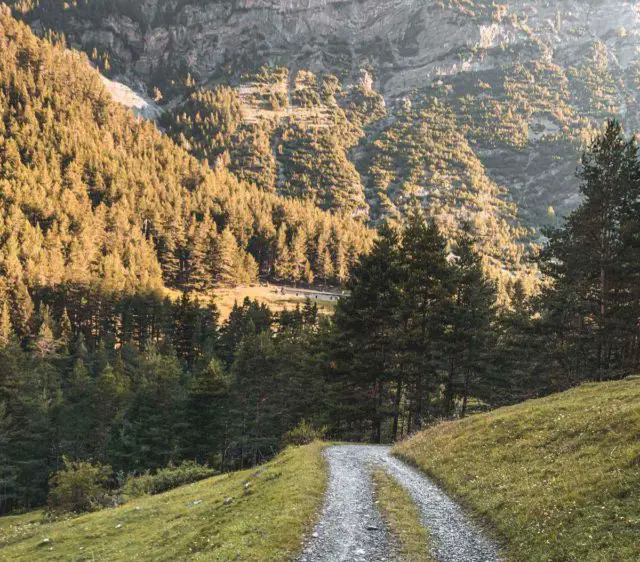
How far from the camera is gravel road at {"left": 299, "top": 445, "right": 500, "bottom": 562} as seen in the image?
13.5 m

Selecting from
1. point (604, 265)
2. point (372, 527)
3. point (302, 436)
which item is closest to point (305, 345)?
point (302, 436)

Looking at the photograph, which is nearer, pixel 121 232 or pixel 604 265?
pixel 604 265

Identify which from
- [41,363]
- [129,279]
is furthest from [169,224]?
[41,363]

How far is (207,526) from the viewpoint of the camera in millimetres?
17516

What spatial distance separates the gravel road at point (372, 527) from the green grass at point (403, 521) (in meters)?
0.29

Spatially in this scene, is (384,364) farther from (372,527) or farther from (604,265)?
(372,527)

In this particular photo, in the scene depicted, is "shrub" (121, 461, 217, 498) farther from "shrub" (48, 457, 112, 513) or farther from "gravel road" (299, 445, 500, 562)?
"gravel road" (299, 445, 500, 562)

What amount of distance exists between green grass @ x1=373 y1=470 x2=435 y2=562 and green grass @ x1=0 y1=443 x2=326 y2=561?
2702 mm

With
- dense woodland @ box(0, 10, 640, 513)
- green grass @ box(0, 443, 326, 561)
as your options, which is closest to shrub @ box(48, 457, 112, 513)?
dense woodland @ box(0, 10, 640, 513)

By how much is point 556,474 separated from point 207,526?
1307 centimetres

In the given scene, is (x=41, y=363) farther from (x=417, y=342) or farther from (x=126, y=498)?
(x=417, y=342)

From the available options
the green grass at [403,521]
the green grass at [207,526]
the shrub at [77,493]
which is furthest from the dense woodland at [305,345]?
the green grass at [403,521]

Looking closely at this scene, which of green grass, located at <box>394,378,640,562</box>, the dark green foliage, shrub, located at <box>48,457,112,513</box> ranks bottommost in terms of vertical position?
shrub, located at <box>48,457,112,513</box>

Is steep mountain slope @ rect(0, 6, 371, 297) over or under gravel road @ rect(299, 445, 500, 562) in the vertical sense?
over
